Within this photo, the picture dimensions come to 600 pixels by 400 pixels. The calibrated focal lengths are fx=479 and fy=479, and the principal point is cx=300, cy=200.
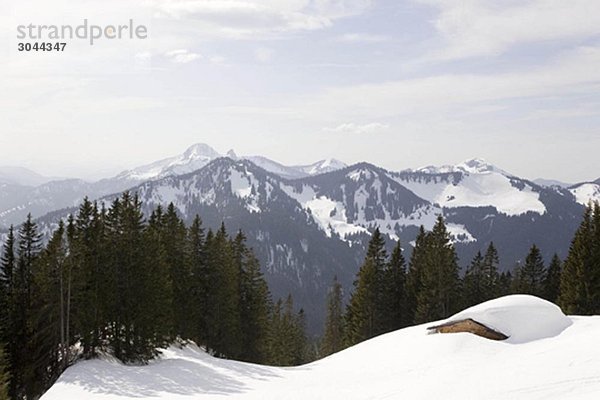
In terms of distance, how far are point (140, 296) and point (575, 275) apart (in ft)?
114

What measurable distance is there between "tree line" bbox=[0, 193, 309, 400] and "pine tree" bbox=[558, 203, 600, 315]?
28.7m

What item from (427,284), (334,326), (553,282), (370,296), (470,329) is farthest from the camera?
(334,326)

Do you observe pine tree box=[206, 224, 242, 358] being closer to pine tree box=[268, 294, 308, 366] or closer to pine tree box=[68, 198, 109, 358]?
pine tree box=[68, 198, 109, 358]

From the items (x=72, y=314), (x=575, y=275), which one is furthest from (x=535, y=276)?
(x=72, y=314)

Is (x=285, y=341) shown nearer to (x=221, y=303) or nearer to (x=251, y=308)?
(x=251, y=308)

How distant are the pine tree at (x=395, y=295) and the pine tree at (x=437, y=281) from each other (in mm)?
3093

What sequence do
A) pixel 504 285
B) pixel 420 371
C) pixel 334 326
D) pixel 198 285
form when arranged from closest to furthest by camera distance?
pixel 420 371
pixel 198 285
pixel 504 285
pixel 334 326

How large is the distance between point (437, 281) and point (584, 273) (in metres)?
12.0

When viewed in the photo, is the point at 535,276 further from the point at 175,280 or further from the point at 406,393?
the point at 406,393

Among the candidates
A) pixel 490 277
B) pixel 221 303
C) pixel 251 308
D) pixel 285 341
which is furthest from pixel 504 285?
pixel 221 303

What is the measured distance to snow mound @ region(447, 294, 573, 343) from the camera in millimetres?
24203

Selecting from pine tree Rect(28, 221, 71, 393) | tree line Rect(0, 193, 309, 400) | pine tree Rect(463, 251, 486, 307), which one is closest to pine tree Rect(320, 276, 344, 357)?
pine tree Rect(463, 251, 486, 307)

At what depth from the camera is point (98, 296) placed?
31734mm

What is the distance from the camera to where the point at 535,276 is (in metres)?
56.9
